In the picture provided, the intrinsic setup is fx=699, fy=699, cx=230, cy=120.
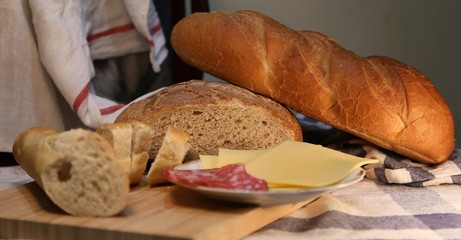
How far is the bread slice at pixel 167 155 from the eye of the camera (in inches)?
53.2

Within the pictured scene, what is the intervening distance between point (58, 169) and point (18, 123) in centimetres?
74

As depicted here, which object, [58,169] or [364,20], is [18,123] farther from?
[364,20]

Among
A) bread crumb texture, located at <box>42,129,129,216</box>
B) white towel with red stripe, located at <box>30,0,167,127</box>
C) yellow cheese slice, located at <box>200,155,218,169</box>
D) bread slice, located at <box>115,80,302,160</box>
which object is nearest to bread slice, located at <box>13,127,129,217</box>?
bread crumb texture, located at <box>42,129,129,216</box>

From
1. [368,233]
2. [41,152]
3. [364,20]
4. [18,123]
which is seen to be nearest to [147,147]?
[41,152]

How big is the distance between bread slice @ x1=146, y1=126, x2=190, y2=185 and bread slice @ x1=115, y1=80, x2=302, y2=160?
0.77 feet

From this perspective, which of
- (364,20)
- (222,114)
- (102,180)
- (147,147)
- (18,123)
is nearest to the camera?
(102,180)

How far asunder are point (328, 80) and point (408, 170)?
0.30 metres

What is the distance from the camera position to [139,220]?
1.13m

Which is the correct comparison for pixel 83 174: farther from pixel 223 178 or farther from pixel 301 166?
pixel 301 166

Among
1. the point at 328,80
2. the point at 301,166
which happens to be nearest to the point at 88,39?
the point at 328,80

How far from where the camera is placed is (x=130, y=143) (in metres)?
1.34

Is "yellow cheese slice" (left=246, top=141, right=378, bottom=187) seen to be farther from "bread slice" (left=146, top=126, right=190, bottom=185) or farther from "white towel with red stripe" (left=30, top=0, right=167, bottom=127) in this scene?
"white towel with red stripe" (left=30, top=0, right=167, bottom=127)

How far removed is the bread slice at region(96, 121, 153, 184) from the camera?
132 centimetres

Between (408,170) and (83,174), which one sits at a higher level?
(83,174)
